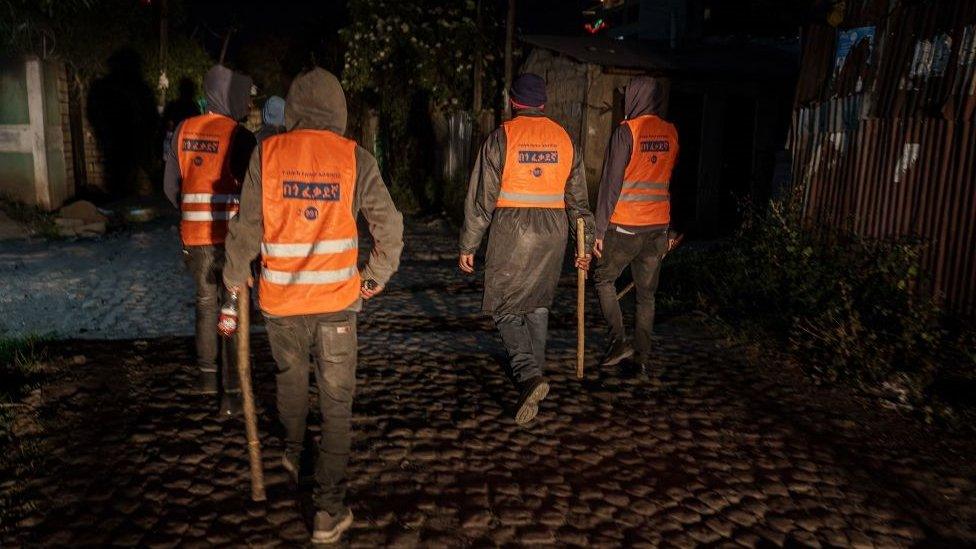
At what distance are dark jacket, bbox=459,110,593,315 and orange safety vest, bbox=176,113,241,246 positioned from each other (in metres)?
1.50

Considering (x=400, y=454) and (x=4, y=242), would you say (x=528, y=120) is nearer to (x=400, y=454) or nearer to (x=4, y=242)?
(x=400, y=454)

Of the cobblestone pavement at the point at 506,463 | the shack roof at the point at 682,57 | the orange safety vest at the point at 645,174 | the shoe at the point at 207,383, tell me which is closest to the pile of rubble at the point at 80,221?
the cobblestone pavement at the point at 506,463

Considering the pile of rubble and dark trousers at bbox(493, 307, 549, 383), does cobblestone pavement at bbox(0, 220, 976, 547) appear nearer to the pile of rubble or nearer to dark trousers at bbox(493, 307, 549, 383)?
dark trousers at bbox(493, 307, 549, 383)

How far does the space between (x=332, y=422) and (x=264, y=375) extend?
2.10 meters

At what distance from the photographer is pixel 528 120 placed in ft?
14.7

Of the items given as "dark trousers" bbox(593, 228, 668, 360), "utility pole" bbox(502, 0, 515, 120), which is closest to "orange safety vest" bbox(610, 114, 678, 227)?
"dark trousers" bbox(593, 228, 668, 360)

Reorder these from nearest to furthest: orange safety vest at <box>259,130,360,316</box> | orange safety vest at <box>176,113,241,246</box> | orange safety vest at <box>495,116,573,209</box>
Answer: orange safety vest at <box>259,130,360,316</box>
orange safety vest at <box>176,113,241,246</box>
orange safety vest at <box>495,116,573,209</box>

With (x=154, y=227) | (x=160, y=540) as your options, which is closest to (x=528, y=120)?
(x=160, y=540)

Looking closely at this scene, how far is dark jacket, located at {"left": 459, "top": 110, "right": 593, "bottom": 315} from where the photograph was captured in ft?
14.7

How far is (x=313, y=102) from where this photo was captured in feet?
10.1

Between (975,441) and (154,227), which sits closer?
(975,441)

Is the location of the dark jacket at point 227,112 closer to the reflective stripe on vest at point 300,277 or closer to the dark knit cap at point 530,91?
the reflective stripe on vest at point 300,277

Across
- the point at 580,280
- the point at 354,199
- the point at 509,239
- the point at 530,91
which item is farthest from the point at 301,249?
the point at 580,280

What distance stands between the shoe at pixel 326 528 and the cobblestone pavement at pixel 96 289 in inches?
146
